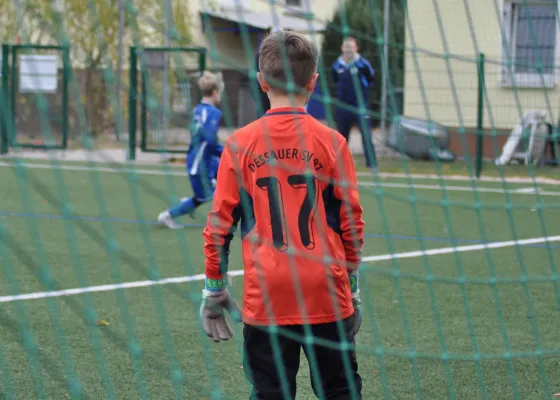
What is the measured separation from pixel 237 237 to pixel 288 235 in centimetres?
553

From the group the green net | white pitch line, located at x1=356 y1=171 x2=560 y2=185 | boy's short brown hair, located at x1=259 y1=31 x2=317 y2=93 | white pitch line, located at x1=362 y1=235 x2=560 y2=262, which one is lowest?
white pitch line, located at x1=356 y1=171 x2=560 y2=185

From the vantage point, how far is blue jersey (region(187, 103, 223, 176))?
824 cm

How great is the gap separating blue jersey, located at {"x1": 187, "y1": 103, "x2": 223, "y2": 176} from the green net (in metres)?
0.24

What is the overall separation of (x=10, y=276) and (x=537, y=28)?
11.2 metres

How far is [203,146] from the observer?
27.4ft

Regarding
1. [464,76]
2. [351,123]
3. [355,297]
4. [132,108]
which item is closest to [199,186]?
[355,297]

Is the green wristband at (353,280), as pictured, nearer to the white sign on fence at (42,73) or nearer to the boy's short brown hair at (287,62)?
the boy's short brown hair at (287,62)

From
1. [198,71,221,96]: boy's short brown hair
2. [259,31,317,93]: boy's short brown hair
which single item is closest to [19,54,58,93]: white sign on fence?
[198,71,221,96]: boy's short brown hair

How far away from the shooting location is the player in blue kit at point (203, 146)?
825 cm

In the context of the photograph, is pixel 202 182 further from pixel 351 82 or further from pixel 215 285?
pixel 351 82

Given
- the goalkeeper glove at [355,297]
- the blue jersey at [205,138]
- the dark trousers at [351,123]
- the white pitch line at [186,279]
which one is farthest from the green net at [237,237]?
the dark trousers at [351,123]

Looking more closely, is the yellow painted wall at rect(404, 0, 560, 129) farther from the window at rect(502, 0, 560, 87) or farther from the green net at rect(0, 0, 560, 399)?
the window at rect(502, 0, 560, 87)

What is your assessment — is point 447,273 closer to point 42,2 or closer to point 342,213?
point 342,213

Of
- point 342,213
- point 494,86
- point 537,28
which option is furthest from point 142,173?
point 342,213
